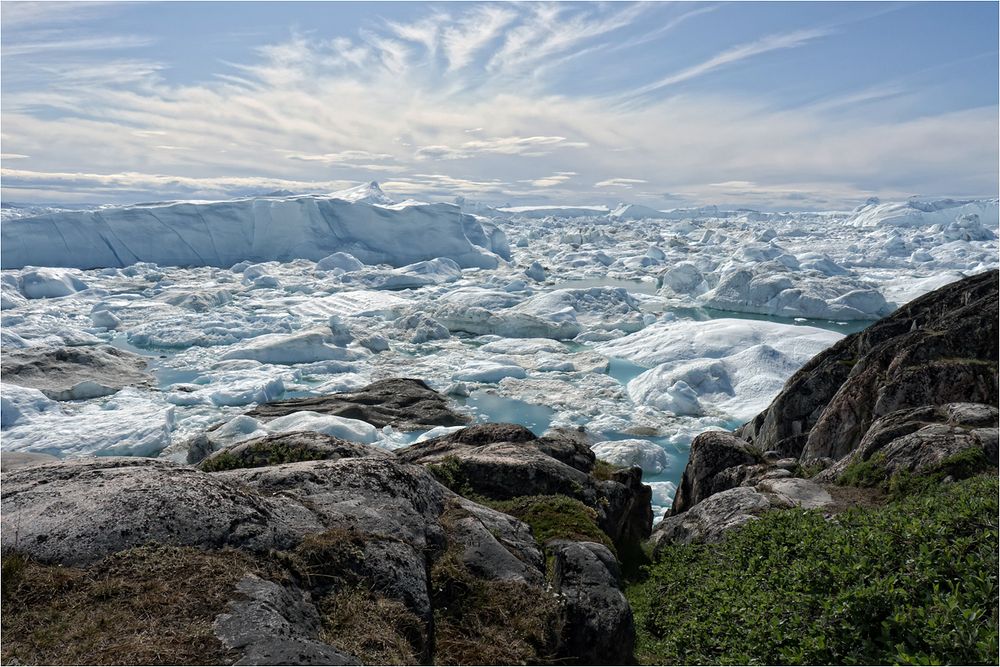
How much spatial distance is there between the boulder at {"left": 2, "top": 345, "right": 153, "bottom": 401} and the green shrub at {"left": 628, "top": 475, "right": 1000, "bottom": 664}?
102ft

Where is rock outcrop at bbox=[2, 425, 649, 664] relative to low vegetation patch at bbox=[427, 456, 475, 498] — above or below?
above

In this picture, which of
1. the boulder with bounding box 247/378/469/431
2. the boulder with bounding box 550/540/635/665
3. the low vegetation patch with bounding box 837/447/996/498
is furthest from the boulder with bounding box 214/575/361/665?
the boulder with bounding box 247/378/469/431

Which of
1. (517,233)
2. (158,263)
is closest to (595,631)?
(158,263)

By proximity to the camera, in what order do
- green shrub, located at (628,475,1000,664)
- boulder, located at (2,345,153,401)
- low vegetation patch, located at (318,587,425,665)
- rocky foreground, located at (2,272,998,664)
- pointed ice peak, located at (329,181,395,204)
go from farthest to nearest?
pointed ice peak, located at (329,181,395,204) → boulder, located at (2,345,153,401) → low vegetation patch, located at (318,587,425,665) → rocky foreground, located at (2,272,998,664) → green shrub, located at (628,475,1000,664)

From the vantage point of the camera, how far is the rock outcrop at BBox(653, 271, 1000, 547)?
9109 mm

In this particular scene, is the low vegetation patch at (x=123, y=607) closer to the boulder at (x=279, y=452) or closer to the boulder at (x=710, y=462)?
the boulder at (x=279, y=452)

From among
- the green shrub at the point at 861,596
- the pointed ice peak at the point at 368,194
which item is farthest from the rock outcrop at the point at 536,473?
the pointed ice peak at the point at 368,194

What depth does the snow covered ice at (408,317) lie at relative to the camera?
2588cm

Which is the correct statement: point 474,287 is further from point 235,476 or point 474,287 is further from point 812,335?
point 235,476

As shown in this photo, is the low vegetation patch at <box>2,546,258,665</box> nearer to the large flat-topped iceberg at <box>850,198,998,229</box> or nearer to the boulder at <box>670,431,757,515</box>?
the boulder at <box>670,431,757,515</box>

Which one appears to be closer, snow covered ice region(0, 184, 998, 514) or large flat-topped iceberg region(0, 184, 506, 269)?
snow covered ice region(0, 184, 998, 514)

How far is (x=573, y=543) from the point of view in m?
6.17

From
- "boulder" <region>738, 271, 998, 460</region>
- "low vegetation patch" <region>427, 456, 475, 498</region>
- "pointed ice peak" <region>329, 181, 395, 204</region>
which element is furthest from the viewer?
"pointed ice peak" <region>329, 181, 395, 204</region>

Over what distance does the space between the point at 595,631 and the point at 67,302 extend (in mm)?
59137
